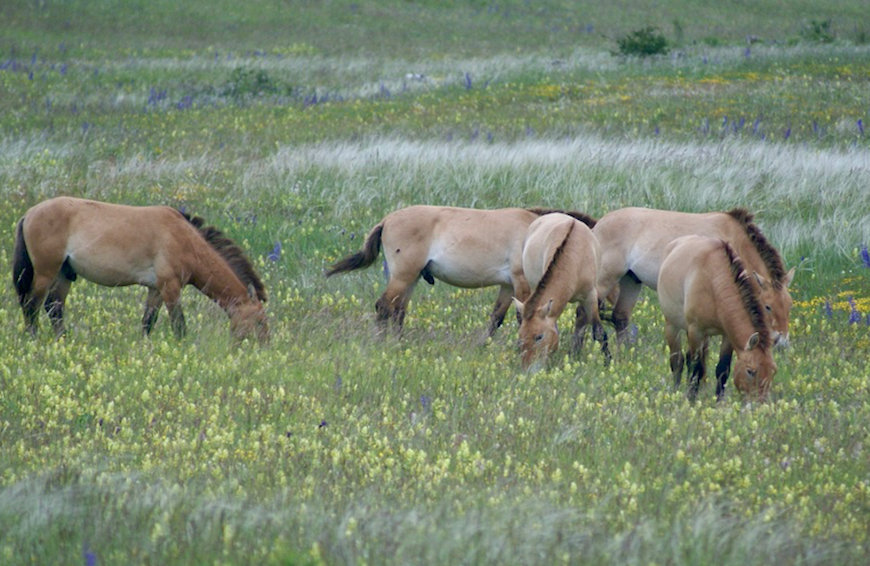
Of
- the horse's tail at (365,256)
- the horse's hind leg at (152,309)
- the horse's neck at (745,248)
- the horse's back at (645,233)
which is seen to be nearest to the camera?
the horse's neck at (745,248)

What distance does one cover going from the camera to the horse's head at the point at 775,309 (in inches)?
305

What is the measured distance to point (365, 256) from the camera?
11.1 meters

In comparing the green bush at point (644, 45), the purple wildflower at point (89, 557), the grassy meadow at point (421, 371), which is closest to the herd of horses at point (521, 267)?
the grassy meadow at point (421, 371)

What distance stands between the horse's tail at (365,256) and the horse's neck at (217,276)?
4.39ft

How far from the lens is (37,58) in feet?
118

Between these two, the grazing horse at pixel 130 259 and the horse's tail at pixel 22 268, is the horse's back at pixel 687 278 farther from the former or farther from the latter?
the horse's tail at pixel 22 268

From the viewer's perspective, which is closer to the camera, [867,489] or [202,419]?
[867,489]

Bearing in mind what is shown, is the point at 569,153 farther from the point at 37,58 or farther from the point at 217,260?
the point at 37,58

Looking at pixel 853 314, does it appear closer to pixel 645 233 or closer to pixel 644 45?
pixel 645 233

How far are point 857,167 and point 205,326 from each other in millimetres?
10799

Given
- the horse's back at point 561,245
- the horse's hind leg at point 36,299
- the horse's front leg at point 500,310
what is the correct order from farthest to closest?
the horse's front leg at point 500,310 → the horse's hind leg at point 36,299 → the horse's back at point 561,245

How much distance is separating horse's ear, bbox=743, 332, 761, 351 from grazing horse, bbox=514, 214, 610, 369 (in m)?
1.75

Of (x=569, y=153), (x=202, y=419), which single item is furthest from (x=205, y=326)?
(x=569, y=153)

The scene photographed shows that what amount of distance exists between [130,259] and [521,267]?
12.4 feet
